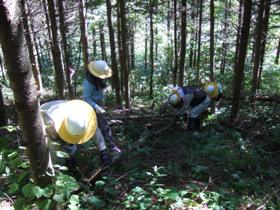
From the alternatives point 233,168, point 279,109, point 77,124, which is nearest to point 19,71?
point 77,124

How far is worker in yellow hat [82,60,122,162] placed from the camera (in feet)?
19.0

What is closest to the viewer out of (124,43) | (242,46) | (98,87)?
(98,87)

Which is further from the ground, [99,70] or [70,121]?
[99,70]

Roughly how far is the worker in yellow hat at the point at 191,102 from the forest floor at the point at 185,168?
14.2 inches

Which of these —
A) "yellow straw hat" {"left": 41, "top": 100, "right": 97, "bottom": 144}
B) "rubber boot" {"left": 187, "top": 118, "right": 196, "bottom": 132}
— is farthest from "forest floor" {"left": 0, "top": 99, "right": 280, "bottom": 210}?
"yellow straw hat" {"left": 41, "top": 100, "right": 97, "bottom": 144}

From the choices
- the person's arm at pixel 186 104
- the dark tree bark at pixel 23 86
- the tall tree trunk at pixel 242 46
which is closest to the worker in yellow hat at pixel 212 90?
the person's arm at pixel 186 104

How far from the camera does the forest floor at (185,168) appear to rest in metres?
4.31

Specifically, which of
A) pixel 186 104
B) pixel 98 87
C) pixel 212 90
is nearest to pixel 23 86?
pixel 98 87

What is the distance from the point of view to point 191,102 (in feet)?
27.2

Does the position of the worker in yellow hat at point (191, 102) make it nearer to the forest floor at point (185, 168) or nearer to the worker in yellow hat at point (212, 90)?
A: the forest floor at point (185, 168)

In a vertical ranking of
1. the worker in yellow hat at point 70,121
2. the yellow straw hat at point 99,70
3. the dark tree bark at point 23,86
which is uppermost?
the dark tree bark at point 23,86

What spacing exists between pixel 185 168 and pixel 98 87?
230cm

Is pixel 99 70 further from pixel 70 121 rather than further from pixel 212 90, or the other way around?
pixel 212 90

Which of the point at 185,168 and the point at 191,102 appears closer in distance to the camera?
the point at 185,168
